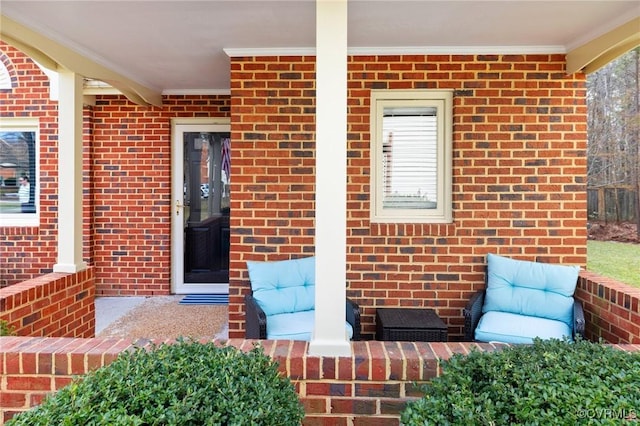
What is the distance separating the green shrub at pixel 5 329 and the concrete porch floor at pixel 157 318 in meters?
1.34

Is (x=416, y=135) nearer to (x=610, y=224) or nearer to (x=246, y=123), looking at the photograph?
(x=246, y=123)

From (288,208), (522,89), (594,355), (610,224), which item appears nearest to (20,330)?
(288,208)

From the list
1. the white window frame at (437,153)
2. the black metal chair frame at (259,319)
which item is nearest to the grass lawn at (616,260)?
the white window frame at (437,153)

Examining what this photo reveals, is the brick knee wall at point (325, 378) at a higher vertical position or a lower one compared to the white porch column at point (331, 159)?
lower

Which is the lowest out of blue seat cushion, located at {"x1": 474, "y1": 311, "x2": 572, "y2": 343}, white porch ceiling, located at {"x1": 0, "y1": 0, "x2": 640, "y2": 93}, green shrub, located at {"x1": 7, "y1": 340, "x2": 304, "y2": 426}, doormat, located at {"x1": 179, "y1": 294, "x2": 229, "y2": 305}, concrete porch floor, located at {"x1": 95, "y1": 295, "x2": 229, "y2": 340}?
concrete porch floor, located at {"x1": 95, "y1": 295, "x2": 229, "y2": 340}

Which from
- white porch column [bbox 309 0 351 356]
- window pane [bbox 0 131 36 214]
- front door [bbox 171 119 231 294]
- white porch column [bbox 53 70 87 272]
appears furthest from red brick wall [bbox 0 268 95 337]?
window pane [bbox 0 131 36 214]

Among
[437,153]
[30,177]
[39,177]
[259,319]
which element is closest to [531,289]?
[437,153]

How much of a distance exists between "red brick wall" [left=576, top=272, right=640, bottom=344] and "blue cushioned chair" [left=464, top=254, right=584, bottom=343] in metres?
0.10

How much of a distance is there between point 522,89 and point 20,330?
426 cm

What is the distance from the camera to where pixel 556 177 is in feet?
11.5

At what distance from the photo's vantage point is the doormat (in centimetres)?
488

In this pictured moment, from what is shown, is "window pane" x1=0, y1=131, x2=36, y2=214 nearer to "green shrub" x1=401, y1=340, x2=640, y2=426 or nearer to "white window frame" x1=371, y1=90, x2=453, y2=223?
"white window frame" x1=371, y1=90, x2=453, y2=223

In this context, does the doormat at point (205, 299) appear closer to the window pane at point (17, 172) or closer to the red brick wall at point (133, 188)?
the red brick wall at point (133, 188)

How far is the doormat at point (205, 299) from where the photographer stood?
16.0ft
